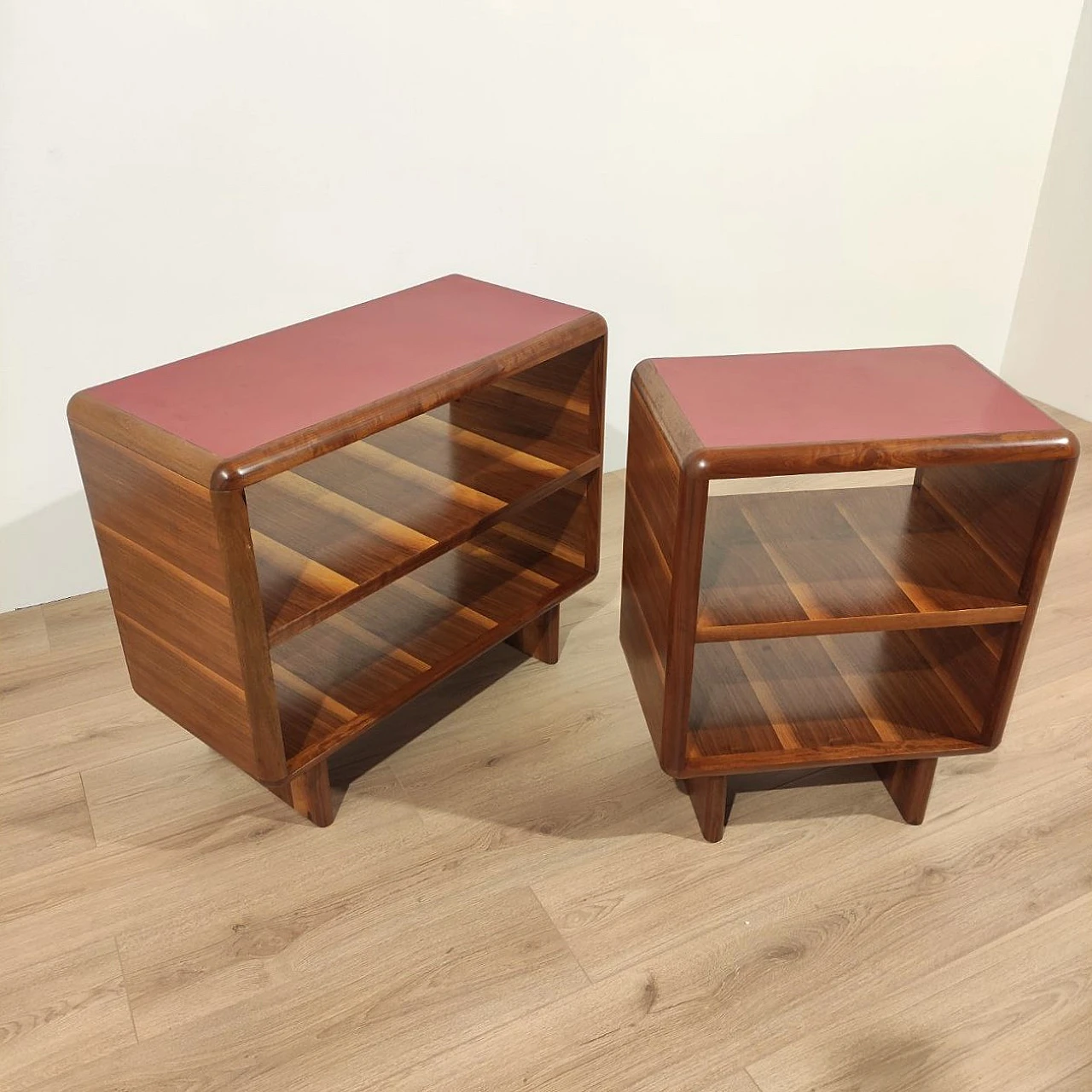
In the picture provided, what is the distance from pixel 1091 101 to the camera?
8.82 feet

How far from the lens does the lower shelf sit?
4.68 ft

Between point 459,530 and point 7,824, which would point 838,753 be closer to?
point 459,530

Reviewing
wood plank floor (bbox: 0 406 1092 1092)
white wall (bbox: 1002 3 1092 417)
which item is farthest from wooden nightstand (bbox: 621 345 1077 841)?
white wall (bbox: 1002 3 1092 417)

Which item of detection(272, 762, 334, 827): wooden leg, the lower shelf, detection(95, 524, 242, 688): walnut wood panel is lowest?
detection(272, 762, 334, 827): wooden leg

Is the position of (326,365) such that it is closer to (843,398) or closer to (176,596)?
(176,596)

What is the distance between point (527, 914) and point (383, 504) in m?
0.61

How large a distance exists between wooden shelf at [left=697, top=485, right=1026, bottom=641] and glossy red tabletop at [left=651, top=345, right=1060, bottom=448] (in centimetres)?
20

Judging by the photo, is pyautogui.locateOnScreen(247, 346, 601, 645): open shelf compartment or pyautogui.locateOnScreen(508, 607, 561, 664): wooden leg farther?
pyautogui.locateOnScreen(508, 607, 561, 664): wooden leg

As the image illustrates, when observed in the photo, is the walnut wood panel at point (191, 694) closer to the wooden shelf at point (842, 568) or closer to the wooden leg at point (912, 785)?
the wooden shelf at point (842, 568)

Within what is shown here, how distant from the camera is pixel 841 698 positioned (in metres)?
1.51

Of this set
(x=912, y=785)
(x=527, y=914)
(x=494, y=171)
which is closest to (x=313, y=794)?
(x=527, y=914)

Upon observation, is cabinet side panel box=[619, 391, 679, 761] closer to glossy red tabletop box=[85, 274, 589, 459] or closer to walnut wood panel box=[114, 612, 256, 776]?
glossy red tabletop box=[85, 274, 589, 459]

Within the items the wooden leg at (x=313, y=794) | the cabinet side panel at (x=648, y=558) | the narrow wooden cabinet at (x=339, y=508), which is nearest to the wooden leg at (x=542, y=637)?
the narrow wooden cabinet at (x=339, y=508)

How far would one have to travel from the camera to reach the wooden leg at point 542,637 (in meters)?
1.86
